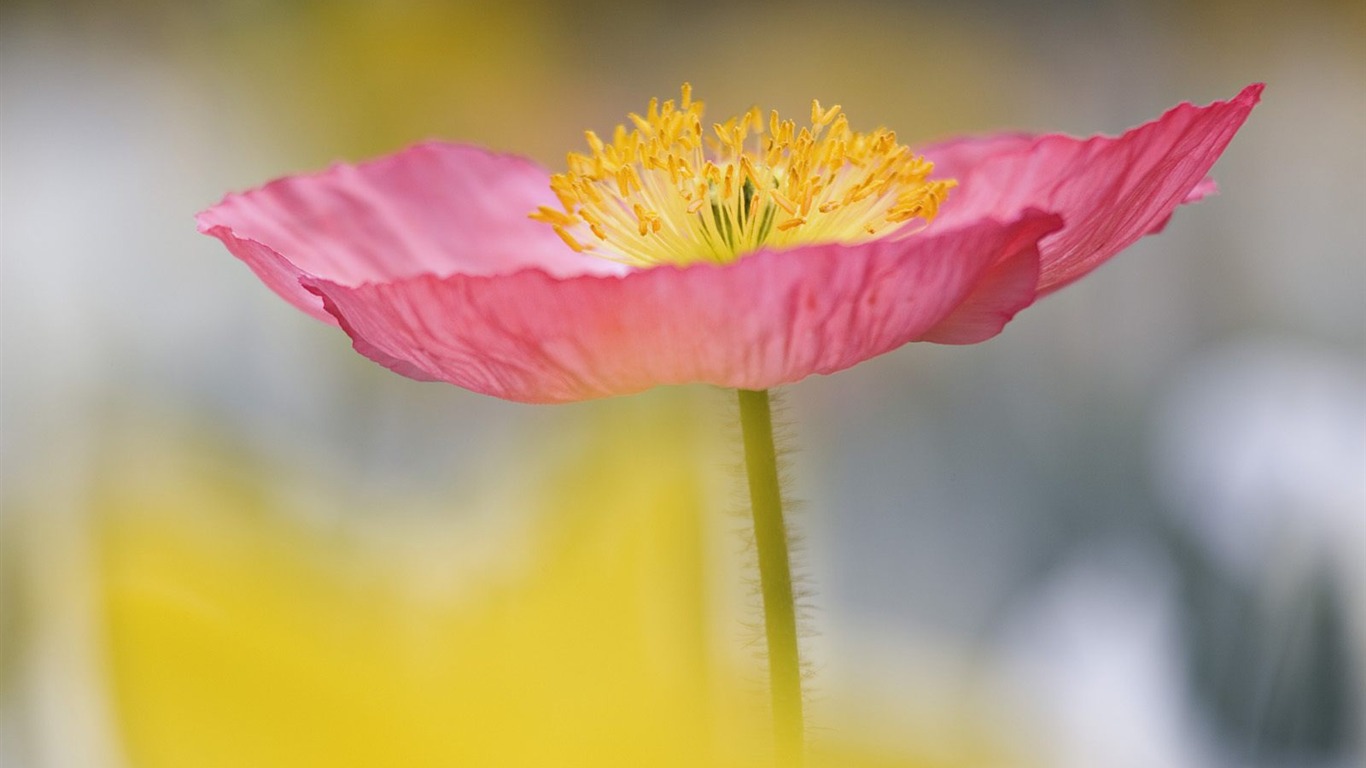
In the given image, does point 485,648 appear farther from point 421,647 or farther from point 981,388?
point 981,388

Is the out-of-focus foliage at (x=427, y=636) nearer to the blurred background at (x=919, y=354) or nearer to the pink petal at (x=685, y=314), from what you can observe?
the pink petal at (x=685, y=314)

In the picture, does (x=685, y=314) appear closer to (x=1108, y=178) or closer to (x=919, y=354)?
(x=1108, y=178)

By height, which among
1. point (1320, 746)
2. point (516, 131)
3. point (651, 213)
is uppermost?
point (516, 131)

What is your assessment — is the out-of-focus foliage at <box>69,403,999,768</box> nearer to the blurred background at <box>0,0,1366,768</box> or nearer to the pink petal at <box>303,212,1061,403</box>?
the pink petal at <box>303,212,1061,403</box>

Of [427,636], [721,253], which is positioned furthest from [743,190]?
[427,636]

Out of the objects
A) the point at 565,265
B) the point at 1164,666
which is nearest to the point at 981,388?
the point at 1164,666

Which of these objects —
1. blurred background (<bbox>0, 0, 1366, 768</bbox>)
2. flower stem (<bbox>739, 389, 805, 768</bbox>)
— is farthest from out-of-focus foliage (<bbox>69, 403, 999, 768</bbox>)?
blurred background (<bbox>0, 0, 1366, 768</bbox>)

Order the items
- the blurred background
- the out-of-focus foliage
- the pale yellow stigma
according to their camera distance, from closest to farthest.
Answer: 1. the out-of-focus foliage
2. the pale yellow stigma
3. the blurred background

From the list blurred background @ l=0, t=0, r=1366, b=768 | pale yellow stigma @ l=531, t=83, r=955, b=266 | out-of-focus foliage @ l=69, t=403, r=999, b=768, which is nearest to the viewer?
out-of-focus foliage @ l=69, t=403, r=999, b=768
